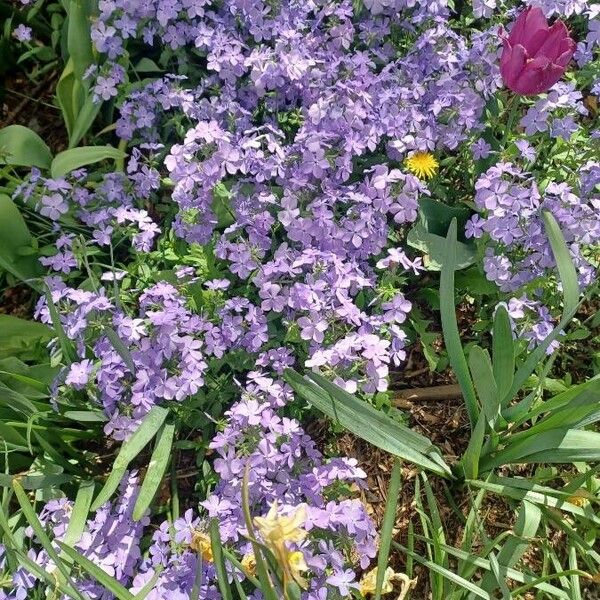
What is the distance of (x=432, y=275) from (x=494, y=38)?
0.72m

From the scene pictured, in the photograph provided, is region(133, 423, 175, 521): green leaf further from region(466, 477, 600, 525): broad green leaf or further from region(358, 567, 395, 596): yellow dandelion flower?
region(466, 477, 600, 525): broad green leaf

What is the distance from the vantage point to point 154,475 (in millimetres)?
1746

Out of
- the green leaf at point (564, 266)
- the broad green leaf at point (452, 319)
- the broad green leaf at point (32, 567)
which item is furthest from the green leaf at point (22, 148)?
the green leaf at point (564, 266)

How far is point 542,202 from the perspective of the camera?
1.96 meters

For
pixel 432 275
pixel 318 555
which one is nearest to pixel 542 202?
pixel 432 275

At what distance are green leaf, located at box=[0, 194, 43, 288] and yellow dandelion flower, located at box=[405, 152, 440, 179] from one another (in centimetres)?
115

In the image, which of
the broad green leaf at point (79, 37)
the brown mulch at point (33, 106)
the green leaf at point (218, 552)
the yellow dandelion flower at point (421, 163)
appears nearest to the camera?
the green leaf at point (218, 552)

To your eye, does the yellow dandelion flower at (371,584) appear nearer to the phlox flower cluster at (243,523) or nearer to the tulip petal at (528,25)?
the phlox flower cluster at (243,523)

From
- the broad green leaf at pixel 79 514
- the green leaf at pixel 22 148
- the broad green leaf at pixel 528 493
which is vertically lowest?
the broad green leaf at pixel 79 514

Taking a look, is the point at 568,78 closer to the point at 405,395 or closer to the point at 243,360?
the point at 405,395

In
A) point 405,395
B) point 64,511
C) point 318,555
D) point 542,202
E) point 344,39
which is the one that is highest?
point 344,39

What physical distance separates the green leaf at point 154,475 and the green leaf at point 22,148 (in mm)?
1015

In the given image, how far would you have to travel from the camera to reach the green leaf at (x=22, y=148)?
2.22 meters

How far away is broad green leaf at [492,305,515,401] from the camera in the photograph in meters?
1.71
